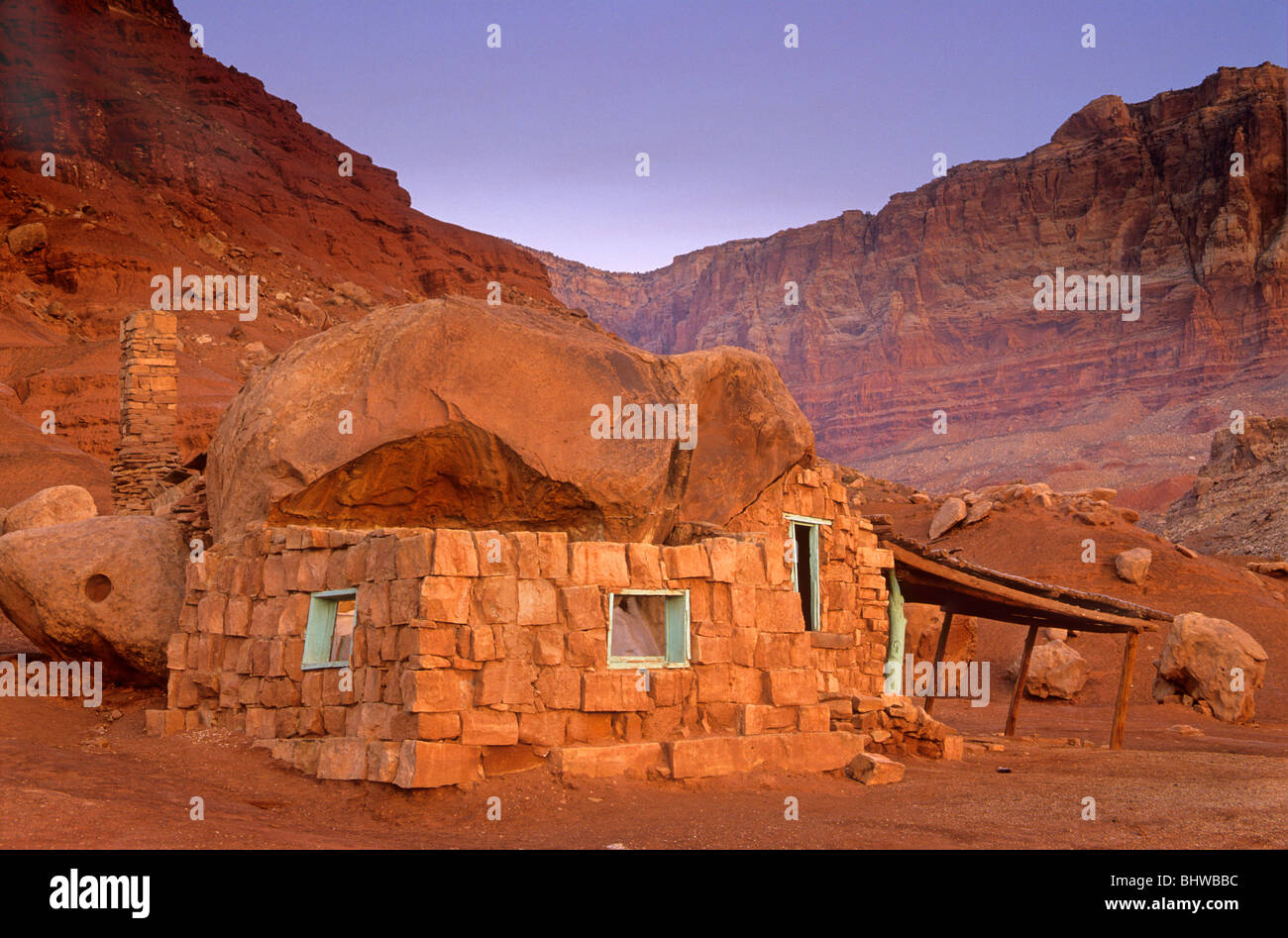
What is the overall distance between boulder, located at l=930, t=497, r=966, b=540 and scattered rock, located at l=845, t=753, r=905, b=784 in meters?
22.2

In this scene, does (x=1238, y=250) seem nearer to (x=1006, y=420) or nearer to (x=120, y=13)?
(x=1006, y=420)

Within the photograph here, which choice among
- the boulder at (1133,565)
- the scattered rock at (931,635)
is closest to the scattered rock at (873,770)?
the scattered rock at (931,635)

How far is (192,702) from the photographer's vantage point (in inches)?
400

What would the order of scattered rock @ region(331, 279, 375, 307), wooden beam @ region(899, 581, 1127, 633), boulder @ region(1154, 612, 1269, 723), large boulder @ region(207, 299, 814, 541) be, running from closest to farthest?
large boulder @ region(207, 299, 814, 541) → wooden beam @ region(899, 581, 1127, 633) → boulder @ region(1154, 612, 1269, 723) → scattered rock @ region(331, 279, 375, 307)

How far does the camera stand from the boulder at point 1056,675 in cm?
2283

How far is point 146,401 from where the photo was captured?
63.4 feet

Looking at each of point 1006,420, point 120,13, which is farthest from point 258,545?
point 1006,420

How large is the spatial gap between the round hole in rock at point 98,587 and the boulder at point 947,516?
24.3 meters

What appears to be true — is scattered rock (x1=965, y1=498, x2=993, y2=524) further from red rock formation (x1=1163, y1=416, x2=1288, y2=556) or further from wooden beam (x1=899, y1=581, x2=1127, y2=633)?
wooden beam (x1=899, y1=581, x2=1127, y2=633)

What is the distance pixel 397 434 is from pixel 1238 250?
82.2 meters

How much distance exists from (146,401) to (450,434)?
11391 mm

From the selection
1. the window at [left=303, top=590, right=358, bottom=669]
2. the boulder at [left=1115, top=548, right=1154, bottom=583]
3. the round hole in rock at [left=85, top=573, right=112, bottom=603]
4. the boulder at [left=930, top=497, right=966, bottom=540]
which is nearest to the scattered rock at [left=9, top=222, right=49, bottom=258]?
the boulder at [left=930, top=497, right=966, bottom=540]

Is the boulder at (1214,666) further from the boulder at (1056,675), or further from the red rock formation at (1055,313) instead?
the red rock formation at (1055,313)

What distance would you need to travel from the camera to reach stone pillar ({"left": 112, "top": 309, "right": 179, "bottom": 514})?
19.1 m
